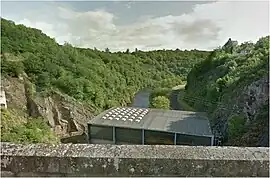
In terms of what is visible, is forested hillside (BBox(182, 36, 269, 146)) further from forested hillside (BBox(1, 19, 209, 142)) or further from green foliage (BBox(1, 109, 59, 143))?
forested hillside (BBox(1, 19, 209, 142))

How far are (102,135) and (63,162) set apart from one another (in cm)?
1312

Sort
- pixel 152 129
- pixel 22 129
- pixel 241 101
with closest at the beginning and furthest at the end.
→ pixel 241 101, pixel 22 129, pixel 152 129

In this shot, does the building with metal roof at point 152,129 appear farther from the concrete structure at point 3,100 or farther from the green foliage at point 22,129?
the concrete structure at point 3,100

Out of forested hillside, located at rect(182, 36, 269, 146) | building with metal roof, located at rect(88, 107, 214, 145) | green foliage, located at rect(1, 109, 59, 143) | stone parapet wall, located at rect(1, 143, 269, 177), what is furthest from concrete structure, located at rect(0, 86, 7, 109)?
stone parapet wall, located at rect(1, 143, 269, 177)

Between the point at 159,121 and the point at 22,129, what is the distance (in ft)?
22.1

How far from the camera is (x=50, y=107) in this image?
17.8 meters

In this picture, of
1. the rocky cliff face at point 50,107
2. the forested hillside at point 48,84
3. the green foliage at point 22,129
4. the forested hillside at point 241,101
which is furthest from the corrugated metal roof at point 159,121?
the rocky cliff face at point 50,107

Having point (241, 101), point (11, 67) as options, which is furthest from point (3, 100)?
point (241, 101)

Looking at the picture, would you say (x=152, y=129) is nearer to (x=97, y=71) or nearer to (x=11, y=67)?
(x=11, y=67)

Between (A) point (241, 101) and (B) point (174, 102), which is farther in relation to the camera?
(B) point (174, 102)

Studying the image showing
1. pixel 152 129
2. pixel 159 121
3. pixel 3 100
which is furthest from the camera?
pixel 3 100

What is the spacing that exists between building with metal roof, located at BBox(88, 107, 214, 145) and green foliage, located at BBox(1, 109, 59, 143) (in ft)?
8.70

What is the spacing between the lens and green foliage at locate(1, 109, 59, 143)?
34.4 ft

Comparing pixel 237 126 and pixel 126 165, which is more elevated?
pixel 126 165
